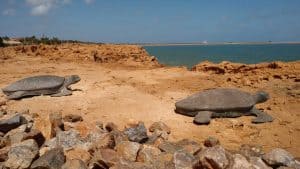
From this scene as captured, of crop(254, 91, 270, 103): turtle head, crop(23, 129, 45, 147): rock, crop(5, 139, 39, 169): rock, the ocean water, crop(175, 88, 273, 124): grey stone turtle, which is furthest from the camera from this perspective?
the ocean water

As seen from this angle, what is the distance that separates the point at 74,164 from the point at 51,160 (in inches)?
14.1

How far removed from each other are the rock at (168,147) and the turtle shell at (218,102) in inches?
76.7

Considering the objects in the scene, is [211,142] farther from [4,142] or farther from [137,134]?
[4,142]

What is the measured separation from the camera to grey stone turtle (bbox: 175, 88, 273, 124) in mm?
7762

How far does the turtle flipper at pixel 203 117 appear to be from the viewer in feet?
24.4

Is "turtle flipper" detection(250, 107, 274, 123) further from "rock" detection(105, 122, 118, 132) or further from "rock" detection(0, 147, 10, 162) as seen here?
"rock" detection(0, 147, 10, 162)

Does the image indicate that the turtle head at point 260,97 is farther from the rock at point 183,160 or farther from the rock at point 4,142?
the rock at point 4,142

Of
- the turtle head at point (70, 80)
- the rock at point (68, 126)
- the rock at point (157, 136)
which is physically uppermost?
the turtle head at point (70, 80)

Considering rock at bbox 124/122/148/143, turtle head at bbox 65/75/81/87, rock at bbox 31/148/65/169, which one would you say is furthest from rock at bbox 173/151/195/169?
turtle head at bbox 65/75/81/87

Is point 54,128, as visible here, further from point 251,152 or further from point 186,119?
point 251,152

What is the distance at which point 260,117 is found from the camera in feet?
25.5

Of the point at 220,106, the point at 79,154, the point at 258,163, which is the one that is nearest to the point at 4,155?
the point at 79,154

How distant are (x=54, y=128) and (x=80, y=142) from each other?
0.76 meters

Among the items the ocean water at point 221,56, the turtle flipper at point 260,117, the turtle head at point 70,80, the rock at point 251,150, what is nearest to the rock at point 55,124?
the rock at point 251,150
